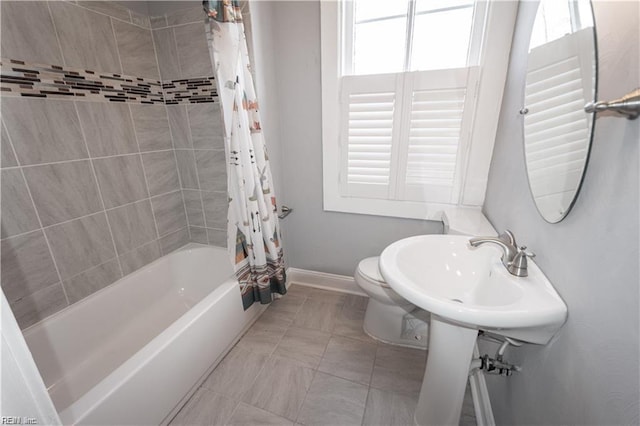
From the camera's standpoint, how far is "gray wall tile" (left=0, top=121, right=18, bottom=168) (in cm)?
109

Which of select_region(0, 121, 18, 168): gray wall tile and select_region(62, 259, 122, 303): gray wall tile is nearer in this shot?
select_region(0, 121, 18, 168): gray wall tile

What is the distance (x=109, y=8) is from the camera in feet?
4.70

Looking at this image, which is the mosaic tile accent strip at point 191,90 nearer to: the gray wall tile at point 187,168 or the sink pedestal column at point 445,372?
the gray wall tile at point 187,168

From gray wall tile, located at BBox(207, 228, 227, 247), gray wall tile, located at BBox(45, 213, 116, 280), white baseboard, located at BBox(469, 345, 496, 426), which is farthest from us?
gray wall tile, located at BBox(207, 228, 227, 247)

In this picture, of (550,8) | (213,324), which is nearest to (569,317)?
(550,8)

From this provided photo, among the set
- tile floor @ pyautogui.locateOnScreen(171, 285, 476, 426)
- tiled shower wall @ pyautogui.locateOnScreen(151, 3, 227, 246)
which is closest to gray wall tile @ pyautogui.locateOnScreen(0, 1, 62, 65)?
tiled shower wall @ pyautogui.locateOnScreen(151, 3, 227, 246)

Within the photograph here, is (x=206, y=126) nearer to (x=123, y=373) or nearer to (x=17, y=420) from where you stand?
(x=123, y=373)

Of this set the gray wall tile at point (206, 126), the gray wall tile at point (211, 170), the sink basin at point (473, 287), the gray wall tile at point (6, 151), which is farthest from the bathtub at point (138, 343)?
the sink basin at point (473, 287)

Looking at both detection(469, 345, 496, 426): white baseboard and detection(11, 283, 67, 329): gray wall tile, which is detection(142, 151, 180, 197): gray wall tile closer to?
detection(11, 283, 67, 329): gray wall tile

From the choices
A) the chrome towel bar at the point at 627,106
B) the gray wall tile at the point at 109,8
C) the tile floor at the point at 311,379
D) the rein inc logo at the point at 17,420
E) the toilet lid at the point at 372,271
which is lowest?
the tile floor at the point at 311,379

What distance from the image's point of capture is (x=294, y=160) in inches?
71.9

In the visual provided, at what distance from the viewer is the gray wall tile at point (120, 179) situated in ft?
4.85

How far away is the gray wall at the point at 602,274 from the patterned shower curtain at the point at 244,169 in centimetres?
129

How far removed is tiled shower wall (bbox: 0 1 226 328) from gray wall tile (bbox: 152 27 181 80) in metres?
0.02
